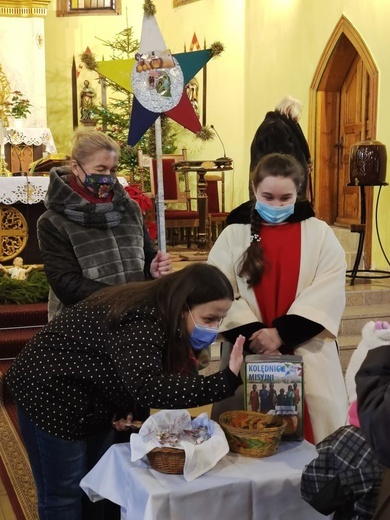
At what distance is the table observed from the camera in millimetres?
2035

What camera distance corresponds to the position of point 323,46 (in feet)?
30.3

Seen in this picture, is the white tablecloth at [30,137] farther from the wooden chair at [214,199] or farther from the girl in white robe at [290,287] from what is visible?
the girl in white robe at [290,287]

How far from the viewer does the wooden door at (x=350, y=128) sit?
8898mm

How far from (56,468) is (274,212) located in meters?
1.14

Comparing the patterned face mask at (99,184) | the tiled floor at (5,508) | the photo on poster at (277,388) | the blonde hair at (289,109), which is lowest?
the tiled floor at (5,508)

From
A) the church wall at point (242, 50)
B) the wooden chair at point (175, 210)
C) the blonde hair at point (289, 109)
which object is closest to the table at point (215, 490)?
the blonde hair at point (289, 109)

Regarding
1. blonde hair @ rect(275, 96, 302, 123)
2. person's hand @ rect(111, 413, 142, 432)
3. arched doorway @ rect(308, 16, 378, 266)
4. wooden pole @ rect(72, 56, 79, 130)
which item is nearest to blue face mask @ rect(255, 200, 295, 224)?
person's hand @ rect(111, 413, 142, 432)

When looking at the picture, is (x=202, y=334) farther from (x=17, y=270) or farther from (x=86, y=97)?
(x=86, y=97)

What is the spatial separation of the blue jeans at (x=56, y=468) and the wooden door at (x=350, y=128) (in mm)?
6863

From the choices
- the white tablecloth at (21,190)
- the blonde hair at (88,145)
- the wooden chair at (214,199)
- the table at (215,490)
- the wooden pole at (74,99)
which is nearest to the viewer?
the table at (215,490)

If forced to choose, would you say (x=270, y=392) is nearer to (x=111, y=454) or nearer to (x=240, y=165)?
(x=111, y=454)

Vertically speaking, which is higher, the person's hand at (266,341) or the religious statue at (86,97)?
the religious statue at (86,97)

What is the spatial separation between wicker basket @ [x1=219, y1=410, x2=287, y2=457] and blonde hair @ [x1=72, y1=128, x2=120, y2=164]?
1.26 meters

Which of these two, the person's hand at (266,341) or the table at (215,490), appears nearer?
the table at (215,490)
